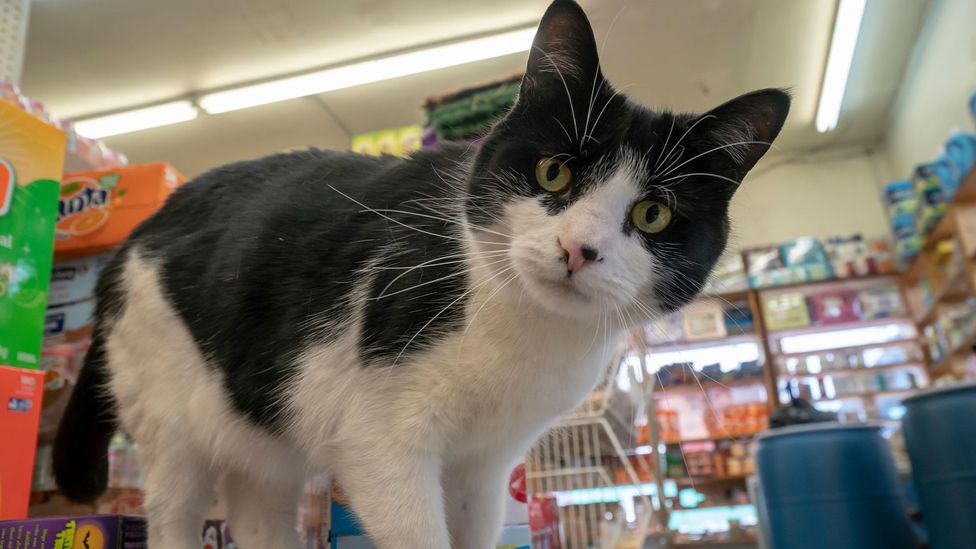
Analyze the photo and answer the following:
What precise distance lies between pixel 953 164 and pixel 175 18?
3875mm

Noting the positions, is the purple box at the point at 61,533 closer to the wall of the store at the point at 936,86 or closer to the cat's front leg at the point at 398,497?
the cat's front leg at the point at 398,497

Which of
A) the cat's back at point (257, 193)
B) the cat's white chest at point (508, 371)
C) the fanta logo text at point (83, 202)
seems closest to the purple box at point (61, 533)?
the cat's back at point (257, 193)

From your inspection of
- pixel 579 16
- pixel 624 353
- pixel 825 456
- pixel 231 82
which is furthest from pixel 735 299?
pixel 579 16

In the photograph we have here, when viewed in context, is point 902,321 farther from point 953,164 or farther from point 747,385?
point 953,164

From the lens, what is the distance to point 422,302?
2.47 ft

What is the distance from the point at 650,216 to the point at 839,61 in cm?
388

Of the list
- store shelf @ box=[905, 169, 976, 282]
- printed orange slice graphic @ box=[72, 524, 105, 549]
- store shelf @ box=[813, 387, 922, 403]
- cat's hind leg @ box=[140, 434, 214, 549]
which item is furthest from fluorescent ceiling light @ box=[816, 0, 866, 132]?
printed orange slice graphic @ box=[72, 524, 105, 549]

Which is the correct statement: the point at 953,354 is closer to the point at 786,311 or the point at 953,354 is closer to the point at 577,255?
the point at 786,311

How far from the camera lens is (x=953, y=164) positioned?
3350 mm

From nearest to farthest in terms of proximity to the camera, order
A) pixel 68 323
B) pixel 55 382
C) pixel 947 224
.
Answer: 1. pixel 55 382
2. pixel 68 323
3. pixel 947 224

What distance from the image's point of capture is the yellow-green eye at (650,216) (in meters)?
0.70

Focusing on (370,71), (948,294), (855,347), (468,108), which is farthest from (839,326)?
(468,108)

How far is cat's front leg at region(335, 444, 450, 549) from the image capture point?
67cm

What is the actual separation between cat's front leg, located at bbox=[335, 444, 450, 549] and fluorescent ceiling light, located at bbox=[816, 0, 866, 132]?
12.2 feet
